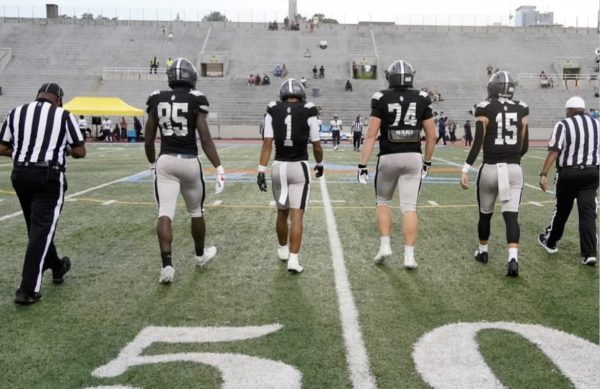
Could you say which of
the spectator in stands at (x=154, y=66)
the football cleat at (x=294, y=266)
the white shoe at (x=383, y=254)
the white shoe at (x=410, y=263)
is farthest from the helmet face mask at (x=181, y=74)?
the spectator in stands at (x=154, y=66)

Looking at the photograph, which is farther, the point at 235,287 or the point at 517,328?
the point at 235,287

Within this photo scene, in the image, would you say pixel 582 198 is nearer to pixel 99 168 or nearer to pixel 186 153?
pixel 186 153

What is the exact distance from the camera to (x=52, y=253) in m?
5.25

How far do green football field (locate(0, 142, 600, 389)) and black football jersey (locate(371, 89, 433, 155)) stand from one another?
120cm

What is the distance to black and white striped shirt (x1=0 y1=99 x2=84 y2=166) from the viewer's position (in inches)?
193

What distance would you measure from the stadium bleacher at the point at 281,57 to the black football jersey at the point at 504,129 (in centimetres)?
3217

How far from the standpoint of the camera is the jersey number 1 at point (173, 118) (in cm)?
541

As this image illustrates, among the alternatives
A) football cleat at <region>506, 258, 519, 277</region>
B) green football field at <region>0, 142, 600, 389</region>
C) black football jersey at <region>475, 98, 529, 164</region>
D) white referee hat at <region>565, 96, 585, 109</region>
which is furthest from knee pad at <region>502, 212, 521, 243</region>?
white referee hat at <region>565, 96, 585, 109</region>

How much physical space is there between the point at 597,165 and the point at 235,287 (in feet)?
12.4

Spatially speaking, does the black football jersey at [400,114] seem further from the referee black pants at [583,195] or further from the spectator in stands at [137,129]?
the spectator in stands at [137,129]

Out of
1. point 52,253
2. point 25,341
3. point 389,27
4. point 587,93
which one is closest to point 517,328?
point 25,341

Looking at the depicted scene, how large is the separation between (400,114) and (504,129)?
993mm

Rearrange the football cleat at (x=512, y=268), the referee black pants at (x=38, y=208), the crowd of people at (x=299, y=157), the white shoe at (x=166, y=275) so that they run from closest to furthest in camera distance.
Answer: the referee black pants at (x=38, y=208) < the crowd of people at (x=299, y=157) < the white shoe at (x=166, y=275) < the football cleat at (x=512, y=268)

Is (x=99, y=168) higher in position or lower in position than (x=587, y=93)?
lower
